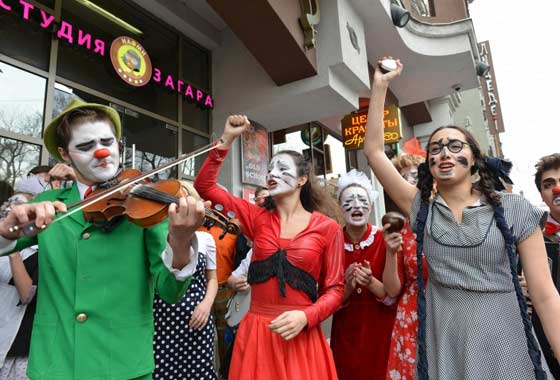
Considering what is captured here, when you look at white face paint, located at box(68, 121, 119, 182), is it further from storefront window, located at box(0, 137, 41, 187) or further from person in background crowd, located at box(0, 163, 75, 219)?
storefront window, located at box(0, 137, 41, 187)

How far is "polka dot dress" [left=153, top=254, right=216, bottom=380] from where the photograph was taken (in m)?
2.60

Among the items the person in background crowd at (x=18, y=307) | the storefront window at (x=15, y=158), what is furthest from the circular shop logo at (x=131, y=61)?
the person in background crowd at (x=18, y=307)

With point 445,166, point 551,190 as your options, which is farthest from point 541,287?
point 551,190

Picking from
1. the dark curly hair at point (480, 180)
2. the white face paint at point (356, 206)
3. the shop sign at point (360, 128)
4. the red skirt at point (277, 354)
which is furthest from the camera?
the shop sign at point (360, 128)

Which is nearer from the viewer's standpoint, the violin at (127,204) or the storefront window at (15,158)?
the violin at (127,204)

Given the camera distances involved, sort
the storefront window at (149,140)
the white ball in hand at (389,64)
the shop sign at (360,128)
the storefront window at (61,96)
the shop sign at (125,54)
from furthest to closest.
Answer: the shop sign at (360,128)
the storefront window at (149,140)
the storefront window at (61,96)
the shop sign at (125,54)
the white ball in hand at (389,64)

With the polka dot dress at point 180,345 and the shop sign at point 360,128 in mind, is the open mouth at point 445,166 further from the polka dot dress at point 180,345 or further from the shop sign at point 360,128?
the shop sign at point 360,128

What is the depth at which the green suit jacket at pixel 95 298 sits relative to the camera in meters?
1.36

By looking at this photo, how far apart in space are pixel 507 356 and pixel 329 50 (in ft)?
17.9

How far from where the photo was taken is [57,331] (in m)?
1.39

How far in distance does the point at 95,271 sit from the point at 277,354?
107 cm

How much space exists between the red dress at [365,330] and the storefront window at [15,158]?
4.02 metres

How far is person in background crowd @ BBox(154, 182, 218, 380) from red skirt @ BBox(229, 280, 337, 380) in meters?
0.65

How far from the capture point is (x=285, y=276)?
2.16 m
